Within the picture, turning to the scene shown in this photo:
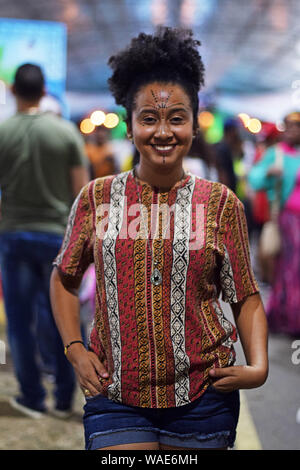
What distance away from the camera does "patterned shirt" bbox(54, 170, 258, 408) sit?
1.62 m

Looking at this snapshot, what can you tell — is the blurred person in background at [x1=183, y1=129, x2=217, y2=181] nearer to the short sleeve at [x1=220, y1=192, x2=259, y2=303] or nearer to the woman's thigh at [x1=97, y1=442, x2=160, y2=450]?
the short sleeve at [x1=220, y1=192, x2=259, y2=303]

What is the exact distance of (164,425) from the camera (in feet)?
5.39

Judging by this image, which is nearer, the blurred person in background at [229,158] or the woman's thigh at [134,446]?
the woman's thigh at [134,446]

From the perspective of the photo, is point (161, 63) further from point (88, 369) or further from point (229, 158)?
point (229, 158)

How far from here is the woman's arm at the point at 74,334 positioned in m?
1.71

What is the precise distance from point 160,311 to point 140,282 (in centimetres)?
9

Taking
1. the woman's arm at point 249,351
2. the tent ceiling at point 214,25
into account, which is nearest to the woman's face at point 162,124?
the woman's arm at point 249,351

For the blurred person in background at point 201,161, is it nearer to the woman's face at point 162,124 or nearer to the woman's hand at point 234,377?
the woman's face at point 162,124

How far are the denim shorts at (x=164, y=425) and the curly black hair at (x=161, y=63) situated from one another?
2.67ft

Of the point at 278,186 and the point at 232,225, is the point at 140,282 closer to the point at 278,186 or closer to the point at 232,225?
the point at 232,225

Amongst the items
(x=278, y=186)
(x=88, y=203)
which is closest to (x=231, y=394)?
(x=88, y=203)

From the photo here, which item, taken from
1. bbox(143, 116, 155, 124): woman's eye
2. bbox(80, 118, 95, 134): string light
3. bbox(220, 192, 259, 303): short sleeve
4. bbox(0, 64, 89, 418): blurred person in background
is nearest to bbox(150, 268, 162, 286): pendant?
bbox(220, 192, 259, 303): short sleeve

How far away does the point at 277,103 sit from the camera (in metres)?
12.4

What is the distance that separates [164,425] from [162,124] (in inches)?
31.9
